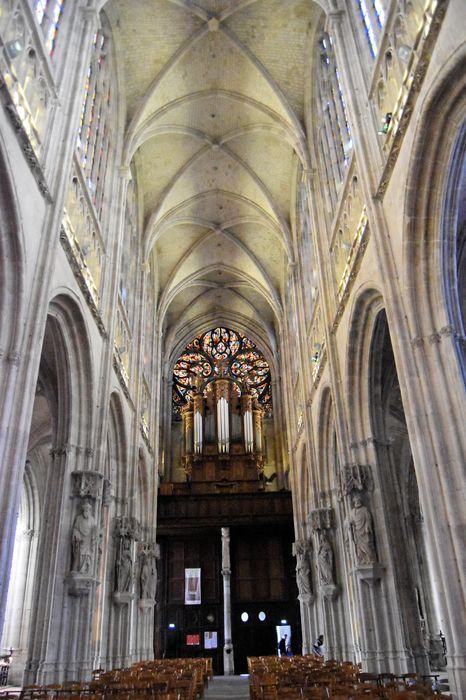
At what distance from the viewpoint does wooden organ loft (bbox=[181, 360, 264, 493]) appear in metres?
30.0

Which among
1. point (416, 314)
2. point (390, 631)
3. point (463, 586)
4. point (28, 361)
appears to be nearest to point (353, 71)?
point (416, 314)

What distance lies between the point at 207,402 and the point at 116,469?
14.1m

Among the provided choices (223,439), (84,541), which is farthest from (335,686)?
(223,439)

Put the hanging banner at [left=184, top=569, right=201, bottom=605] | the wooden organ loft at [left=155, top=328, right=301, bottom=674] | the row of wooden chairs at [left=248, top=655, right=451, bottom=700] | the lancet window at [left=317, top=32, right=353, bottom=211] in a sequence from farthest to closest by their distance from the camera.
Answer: the hanging banner at [left=184, top=569, right=201, bottom=605]
the wooden organ loft at [left=155, top=328, right=301, bottom=674]
the lancet window at [left=317, top=32, right=353, bottom=211]
the row of wooden chairs at [left=248, top=655, right=451, bottom=700]

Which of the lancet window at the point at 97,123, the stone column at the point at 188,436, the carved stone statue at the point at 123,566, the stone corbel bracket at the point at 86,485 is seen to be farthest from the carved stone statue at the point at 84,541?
the stone column at the point at 188,436

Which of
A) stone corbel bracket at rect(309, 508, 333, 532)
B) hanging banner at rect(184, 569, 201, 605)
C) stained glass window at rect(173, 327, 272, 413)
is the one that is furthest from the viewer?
stained glass window at rect(173, 327, 272, 413)

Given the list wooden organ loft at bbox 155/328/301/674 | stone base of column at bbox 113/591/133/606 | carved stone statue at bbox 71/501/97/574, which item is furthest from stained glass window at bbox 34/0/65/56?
wooden organ loft at bbox 155/328/301/674

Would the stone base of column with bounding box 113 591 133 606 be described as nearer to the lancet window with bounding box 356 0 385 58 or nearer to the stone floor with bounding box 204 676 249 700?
the stone floor with bounding box 204 676 249 700

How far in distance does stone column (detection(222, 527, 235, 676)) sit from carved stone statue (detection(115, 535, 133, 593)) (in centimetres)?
713

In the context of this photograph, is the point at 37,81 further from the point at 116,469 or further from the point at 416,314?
the point at 116,469

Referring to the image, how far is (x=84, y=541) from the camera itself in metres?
12.6

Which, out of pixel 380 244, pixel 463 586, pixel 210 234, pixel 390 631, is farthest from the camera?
pixel 210 234

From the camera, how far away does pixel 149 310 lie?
26.3m

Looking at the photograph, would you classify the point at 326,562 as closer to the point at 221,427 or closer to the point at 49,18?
the point at 221,427
